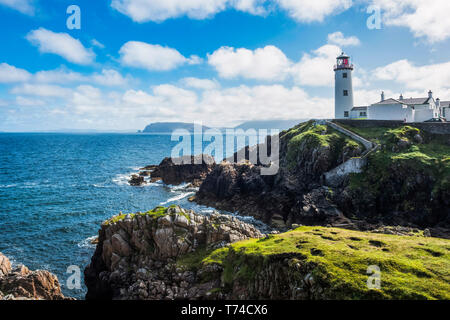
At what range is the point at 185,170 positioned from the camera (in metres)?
71.5

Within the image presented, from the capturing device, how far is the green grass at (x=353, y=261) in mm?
15155

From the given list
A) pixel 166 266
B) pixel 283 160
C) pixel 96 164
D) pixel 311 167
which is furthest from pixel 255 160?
pixel 96 164

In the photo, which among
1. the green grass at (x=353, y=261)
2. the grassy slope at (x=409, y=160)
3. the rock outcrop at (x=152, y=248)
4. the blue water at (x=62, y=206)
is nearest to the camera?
the green grass at (x=353, y=261)

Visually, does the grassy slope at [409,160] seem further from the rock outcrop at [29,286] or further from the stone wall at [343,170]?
the rock outcrop at [29,286]

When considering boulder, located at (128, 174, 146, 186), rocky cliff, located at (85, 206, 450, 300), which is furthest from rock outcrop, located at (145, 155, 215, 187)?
rocky cliff, located at (85, 206, 450, 300)

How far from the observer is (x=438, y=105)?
56.5 metres

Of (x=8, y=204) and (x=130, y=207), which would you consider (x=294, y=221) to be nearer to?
(x=130, y=207)

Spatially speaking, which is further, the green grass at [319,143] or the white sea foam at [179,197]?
the white sea foam at [179,197]

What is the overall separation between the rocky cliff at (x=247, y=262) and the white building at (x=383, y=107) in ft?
102

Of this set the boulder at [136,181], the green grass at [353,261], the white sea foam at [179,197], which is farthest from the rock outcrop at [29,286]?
the boulder at [136,181]

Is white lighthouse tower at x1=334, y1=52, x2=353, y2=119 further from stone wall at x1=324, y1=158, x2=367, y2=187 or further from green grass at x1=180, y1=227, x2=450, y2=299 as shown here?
green grass at x1=180, y1=227, x2=450, y2=299

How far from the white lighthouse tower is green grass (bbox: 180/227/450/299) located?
4202 centimetres

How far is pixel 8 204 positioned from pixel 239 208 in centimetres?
3740

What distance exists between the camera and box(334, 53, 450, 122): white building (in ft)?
173
